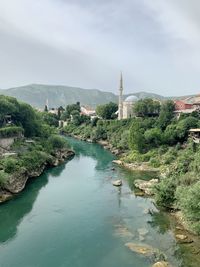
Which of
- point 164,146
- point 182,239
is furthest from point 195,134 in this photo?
point 182,239

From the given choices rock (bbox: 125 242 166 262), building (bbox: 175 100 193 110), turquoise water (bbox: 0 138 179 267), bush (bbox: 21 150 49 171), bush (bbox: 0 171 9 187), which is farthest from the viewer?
building (bbox: 175 100 193 110)

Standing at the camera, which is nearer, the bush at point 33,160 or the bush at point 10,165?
the bush at point 10,165

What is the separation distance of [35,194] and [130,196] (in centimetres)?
864

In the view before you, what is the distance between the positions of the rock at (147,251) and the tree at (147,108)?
1903 inches

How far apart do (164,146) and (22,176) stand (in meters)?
20.8

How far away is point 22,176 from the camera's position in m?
33.6

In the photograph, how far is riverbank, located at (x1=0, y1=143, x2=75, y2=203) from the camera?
2957 centimetres

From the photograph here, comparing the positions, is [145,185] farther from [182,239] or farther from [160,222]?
[182,239]

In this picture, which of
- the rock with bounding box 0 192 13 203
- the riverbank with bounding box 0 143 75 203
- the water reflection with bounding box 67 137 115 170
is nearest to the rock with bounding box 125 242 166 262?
the rock with bounding box 0 192 13 203

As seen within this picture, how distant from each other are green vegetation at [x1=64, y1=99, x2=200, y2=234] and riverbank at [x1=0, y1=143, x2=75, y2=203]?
9.71 metres

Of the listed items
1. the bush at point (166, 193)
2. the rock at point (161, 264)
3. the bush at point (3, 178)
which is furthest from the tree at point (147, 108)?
the rock at point (161, 264)

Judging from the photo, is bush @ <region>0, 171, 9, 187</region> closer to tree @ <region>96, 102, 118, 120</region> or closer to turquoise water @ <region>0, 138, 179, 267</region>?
turquoise water @ <region>0, 138, 179, 267</region>

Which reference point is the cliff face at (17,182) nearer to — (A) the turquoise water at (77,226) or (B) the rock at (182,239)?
(A) the turquoise water at (77,226)

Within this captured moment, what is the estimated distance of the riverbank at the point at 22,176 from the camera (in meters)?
29.6
